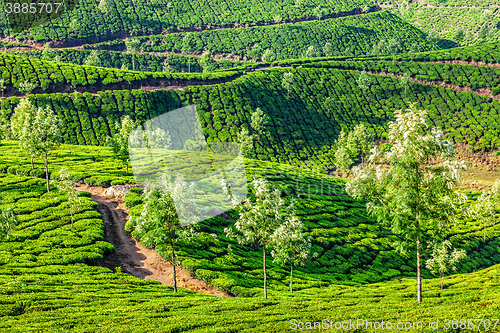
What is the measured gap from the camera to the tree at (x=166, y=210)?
30.0 meters

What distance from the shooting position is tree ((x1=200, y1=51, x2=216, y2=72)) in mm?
177375

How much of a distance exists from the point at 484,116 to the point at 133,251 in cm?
15589

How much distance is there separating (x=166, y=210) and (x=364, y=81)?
151 metres

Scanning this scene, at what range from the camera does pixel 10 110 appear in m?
103

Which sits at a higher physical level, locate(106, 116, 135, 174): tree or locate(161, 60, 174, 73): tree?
locate(161, 60, 174, 73): tree

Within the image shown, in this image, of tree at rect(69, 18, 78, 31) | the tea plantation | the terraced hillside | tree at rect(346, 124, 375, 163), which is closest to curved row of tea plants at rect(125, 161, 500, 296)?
the tea plantation

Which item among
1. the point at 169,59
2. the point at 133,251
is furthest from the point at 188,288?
the point at 169,59

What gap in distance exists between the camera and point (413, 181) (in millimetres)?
24109

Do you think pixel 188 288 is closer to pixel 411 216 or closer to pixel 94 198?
pixel 411 216

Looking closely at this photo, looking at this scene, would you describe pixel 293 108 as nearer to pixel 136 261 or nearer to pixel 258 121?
pixel 258 121

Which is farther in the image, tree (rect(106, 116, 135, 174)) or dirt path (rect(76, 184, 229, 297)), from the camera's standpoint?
tree (rect(106, 116, 135, 174))

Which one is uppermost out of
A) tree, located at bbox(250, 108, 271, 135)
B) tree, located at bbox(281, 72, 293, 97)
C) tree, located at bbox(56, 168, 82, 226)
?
tree, located at bbox(281, 72, 293, 97)

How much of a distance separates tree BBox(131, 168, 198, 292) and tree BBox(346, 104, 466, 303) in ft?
47.5

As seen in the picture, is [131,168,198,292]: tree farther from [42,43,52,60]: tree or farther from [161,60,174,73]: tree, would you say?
[161,60,174,73]: tree
